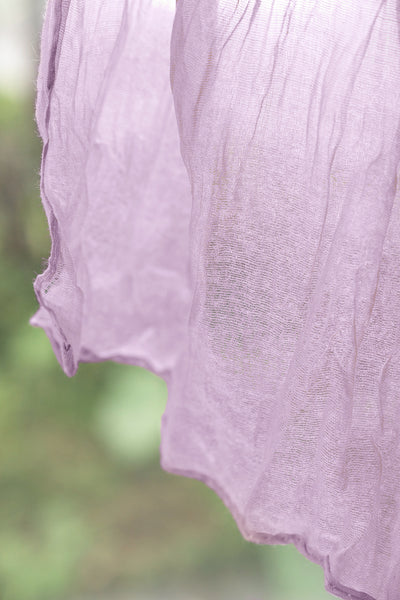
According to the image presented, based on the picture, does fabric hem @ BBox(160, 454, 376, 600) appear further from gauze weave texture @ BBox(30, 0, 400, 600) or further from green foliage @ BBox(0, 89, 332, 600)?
green foliage @ BBox(0, 89, 332, 600)

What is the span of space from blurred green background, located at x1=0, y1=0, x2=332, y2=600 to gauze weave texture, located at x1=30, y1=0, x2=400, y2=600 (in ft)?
2.26

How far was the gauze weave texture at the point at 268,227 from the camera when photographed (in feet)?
1.40

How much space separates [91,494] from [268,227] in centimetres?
113

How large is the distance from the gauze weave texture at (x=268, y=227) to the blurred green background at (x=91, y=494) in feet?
2.26

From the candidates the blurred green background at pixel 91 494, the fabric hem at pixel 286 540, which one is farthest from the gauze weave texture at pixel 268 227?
the blurred green background at pixel 91 494

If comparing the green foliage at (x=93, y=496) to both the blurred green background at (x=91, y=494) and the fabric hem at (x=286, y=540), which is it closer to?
the blurred green background at (x=91, y=494)

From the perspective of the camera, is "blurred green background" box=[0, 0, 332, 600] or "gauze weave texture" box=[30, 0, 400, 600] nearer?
"gauze weave texture" box=[30, 0, 400, 600]

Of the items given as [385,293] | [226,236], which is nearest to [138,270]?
[226,236]

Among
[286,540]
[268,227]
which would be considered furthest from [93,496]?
[268,227]

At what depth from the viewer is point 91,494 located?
4.71ft

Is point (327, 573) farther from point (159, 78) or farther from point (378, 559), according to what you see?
point (159, 78)

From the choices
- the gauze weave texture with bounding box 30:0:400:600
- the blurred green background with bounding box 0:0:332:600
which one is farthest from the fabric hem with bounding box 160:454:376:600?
the blurred green background with bounding box 0:0:332:600

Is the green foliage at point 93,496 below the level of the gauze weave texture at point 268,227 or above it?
below

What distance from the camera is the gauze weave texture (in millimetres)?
427
